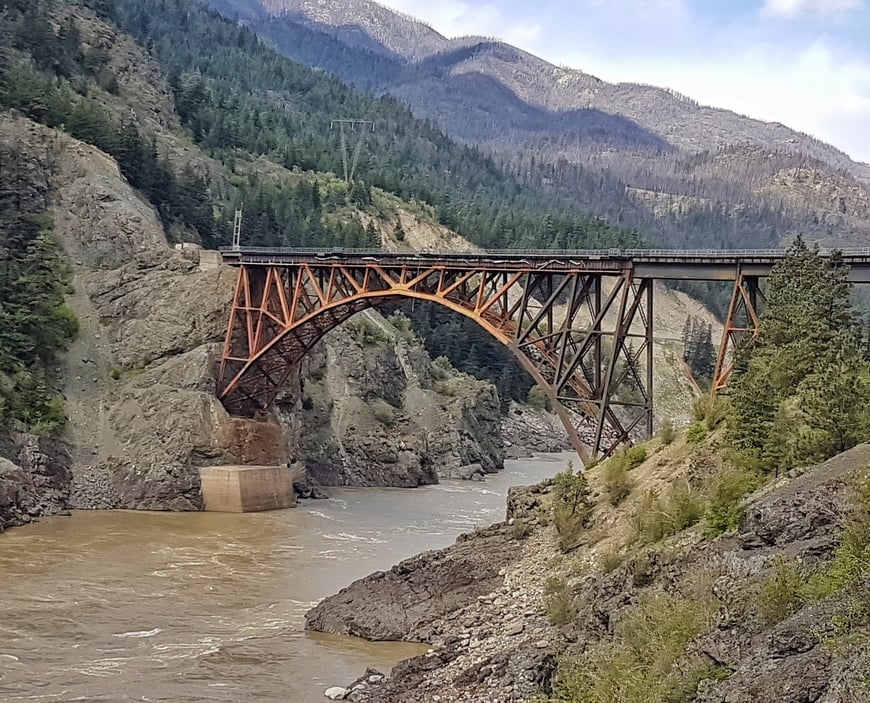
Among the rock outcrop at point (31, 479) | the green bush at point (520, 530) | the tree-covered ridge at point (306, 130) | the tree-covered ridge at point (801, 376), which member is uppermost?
the tree-covered ridge at point (306, 130)

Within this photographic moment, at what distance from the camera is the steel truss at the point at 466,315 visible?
35.7 m

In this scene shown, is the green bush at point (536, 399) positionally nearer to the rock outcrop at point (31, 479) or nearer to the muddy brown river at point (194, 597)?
the muddy brown river at point (194, 597)

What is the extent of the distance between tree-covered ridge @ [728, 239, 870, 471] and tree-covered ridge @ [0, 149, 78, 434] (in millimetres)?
35048

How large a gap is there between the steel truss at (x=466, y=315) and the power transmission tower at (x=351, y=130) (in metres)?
65.5

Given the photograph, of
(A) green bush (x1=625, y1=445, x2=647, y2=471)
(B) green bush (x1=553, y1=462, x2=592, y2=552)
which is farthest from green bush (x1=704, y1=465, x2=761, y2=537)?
(A) green bush (x1=625, y1=445, x2=647, y2=471)

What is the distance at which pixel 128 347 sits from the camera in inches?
2183

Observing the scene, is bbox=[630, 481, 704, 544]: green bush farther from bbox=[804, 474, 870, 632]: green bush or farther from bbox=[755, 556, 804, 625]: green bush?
bbox=[755, 556, 804, 625]: green bush

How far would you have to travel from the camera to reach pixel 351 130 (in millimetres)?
169625

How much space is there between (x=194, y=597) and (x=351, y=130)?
476ft

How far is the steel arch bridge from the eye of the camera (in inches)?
1336

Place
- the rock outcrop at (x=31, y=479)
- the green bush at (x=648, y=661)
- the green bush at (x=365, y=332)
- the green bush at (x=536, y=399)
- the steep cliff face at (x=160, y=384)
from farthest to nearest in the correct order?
1. the green bush at (x=536, y=399)
2. the green bush at (x=365, y=332)
3. the steep cliff face at (x=160, y=384)
4. the rock outcrop at (x=31, y=479)
5. the green bush at (x=648, y=661)

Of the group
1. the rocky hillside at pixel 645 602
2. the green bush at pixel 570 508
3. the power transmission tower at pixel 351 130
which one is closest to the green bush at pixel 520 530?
the rocky hillside at pixel 645 602

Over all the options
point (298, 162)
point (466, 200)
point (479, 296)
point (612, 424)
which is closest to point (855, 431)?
point (612, 424)

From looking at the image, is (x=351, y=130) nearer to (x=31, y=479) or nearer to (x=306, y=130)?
(x=306, y=130)
